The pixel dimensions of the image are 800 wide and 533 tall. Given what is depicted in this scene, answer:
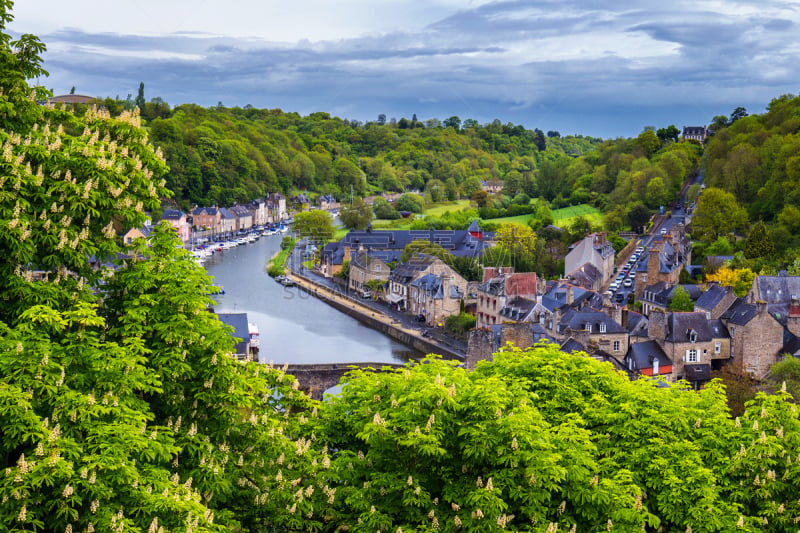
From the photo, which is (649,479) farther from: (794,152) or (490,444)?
(794,152)

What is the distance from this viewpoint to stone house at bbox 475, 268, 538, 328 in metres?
37.1

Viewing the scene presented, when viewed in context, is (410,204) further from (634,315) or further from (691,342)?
(691,342)

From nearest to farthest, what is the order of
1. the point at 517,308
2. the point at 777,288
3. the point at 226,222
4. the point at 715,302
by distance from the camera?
the point at 715,302, the point at 777,288, the point at 517,308, the point at 226,222

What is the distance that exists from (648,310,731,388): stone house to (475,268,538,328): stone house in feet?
25.2

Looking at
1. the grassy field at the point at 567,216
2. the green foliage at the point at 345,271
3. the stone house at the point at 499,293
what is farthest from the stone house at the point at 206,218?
the stone house at the point at 499,293

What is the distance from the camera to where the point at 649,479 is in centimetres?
1089

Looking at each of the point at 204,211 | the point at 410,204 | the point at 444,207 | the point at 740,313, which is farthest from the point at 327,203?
the point at 740,313

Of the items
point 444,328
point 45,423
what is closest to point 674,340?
point 444,328

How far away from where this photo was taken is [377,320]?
141ft

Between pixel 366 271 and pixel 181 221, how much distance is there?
25.7m

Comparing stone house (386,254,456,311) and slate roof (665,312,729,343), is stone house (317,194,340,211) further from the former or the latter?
slate roof (665,312,729,343)

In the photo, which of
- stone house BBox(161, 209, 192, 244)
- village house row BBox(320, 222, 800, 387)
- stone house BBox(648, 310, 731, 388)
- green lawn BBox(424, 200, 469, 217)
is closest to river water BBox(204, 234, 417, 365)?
village house row BBox(320, 222, 800, 387)

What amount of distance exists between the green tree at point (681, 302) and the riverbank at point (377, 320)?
8975 mm

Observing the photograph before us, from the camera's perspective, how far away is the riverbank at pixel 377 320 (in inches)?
1435
